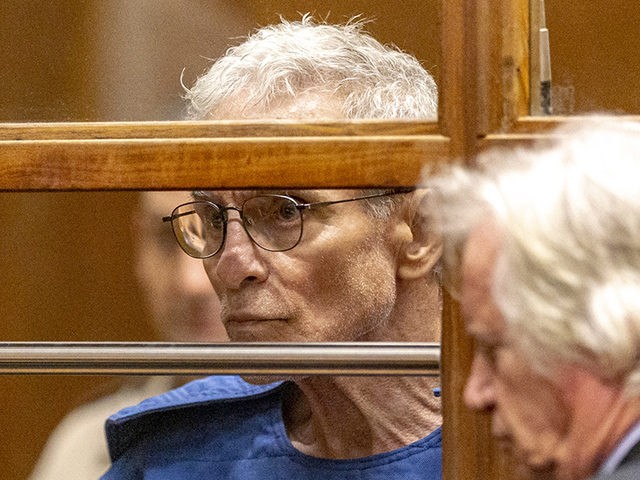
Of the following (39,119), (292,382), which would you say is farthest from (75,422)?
(39,119)

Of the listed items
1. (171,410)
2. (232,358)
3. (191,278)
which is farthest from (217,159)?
(191,278)

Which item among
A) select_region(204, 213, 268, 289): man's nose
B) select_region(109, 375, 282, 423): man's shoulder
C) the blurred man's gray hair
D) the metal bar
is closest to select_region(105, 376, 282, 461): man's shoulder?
select_region(109, 375, 282, 423): man's shoulder

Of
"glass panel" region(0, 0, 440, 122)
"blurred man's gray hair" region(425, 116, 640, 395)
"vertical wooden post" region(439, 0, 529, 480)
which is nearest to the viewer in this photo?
"blurred man's gray hair" region(425, 116, 640, 395)

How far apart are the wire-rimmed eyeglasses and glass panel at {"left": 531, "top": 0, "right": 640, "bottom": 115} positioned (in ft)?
1.10

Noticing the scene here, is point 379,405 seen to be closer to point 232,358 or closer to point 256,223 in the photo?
point 256,223

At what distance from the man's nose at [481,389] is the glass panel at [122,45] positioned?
0.40 metres

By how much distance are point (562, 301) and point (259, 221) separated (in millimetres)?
725

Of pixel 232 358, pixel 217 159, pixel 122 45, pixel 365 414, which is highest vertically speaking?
pixel 122 45

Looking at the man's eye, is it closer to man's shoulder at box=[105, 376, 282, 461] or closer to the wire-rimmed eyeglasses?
the wire-rimmed eyeglasses

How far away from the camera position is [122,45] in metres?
1.30

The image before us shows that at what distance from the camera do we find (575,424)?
862mm

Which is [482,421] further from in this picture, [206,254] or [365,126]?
[206,254]

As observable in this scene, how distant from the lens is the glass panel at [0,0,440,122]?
126cm

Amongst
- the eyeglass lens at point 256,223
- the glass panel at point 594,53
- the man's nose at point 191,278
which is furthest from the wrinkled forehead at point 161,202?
the glass panel at point 594,53
